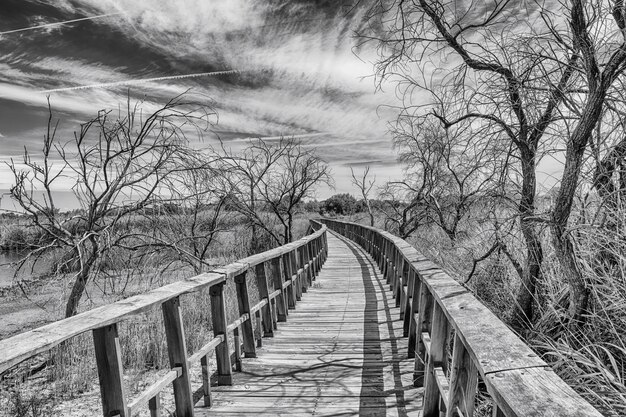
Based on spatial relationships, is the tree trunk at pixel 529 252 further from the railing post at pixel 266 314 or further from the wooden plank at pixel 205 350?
the wooden plank at pixel 205 350

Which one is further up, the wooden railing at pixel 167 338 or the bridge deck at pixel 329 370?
the wooden railing at pixel 167 338

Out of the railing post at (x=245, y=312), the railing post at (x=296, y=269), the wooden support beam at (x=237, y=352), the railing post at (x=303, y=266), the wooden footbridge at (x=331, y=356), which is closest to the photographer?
the wooden footbridge at (x=331, y=356)

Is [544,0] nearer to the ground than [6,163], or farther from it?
farther from it

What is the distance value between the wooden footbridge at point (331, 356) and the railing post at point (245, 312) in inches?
0.5

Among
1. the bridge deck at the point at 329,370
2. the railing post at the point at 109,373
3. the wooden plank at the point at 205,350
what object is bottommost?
the bridge deck at the point at 329,370

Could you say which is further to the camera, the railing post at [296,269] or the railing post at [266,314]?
the railing post at [296,269]

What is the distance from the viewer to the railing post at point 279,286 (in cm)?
630

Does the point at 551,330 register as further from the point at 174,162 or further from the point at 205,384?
the point at 174,162

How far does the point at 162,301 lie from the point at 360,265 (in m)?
11.9

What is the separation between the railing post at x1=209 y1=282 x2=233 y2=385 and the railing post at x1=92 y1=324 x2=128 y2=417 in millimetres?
1550

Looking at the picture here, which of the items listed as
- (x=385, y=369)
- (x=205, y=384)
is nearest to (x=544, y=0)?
(x=385, y=369)

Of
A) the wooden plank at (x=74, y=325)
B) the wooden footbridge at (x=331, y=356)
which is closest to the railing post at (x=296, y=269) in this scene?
the wooden footbridge at (x=331, y=356)

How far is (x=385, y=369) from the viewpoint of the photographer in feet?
15.4

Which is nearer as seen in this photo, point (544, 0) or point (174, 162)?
point (544, 0)
